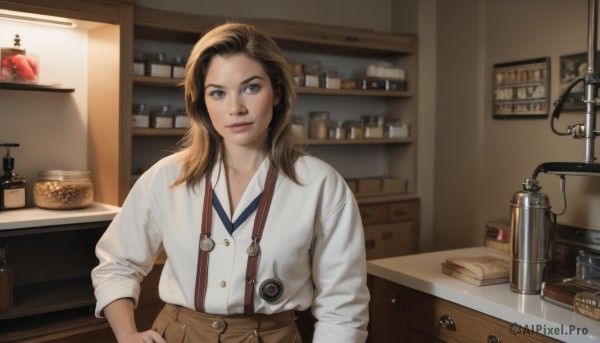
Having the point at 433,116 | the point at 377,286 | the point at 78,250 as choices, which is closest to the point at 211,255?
the point at 377,286

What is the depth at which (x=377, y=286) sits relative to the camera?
6.62 ft

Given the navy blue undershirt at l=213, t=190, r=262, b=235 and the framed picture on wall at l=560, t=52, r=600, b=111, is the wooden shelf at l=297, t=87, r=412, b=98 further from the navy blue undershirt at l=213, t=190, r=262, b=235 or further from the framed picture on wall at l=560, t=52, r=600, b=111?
the navy blue undershirt at l=213, t=190, r=262, b=235

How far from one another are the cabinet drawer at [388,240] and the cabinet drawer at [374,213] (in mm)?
36

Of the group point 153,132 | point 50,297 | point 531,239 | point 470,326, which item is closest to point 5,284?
point 50,297

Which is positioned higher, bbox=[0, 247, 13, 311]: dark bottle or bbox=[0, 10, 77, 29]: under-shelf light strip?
bbox=[0, 10, 77, 29]: under-shelf light strip

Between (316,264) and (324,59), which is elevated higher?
(324,59)

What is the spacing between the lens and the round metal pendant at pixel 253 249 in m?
1.40

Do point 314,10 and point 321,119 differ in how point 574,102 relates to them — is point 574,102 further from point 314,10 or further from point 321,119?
point 314,10

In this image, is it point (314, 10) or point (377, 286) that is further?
point (314, 10)

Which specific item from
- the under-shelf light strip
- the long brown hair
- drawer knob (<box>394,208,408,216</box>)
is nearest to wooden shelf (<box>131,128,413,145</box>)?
drawer knob (<box>394,208,408,216</box>)

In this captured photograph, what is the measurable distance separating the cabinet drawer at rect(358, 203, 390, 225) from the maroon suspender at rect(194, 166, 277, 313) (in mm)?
2367

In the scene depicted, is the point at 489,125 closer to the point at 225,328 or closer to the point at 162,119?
the point at 162,119

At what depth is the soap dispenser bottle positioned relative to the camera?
2463 mm

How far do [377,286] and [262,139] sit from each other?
77cm
